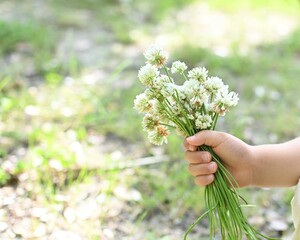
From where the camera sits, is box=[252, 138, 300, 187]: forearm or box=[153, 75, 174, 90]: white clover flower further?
box=[252, 138, 300, 187]: forearm

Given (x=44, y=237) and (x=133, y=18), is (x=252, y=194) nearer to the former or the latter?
(x=44, y=237)

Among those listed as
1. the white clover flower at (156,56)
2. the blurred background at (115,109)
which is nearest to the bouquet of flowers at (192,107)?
the white clover flower at (156,56)

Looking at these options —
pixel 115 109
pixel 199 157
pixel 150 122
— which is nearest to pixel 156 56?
pixel 150 122

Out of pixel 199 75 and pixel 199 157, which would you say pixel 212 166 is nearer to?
Answer: pixel 199 157

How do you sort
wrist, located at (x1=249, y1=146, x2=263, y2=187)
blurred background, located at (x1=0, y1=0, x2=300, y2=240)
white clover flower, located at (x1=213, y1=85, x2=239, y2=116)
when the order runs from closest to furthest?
white clover flower, located at (x1=213, y1=85, x2=239, y2=116), wrist, located at (x1=249, y1=146, x2=263, y2=187), blurred background, located at (x1=0, y1=0, x2=300, y2=240)

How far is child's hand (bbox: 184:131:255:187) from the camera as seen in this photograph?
126 cm

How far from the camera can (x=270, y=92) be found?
278 centimetres

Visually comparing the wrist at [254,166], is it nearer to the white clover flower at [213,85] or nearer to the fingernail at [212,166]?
the fingernail at [212,166]

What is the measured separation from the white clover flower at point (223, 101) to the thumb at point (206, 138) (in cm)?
7

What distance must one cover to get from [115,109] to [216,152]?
4.05 feet

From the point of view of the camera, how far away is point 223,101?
46.6 inches

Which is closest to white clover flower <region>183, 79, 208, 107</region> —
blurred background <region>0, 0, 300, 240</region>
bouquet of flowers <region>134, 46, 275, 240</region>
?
bouquet of flowers <region>134, 46, 275, 240</region>

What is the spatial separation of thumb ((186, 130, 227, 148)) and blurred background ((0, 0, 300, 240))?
53 cm

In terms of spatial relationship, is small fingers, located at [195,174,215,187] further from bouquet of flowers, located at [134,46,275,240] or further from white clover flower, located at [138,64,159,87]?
white clover flower, located at [138,64,159,87]
